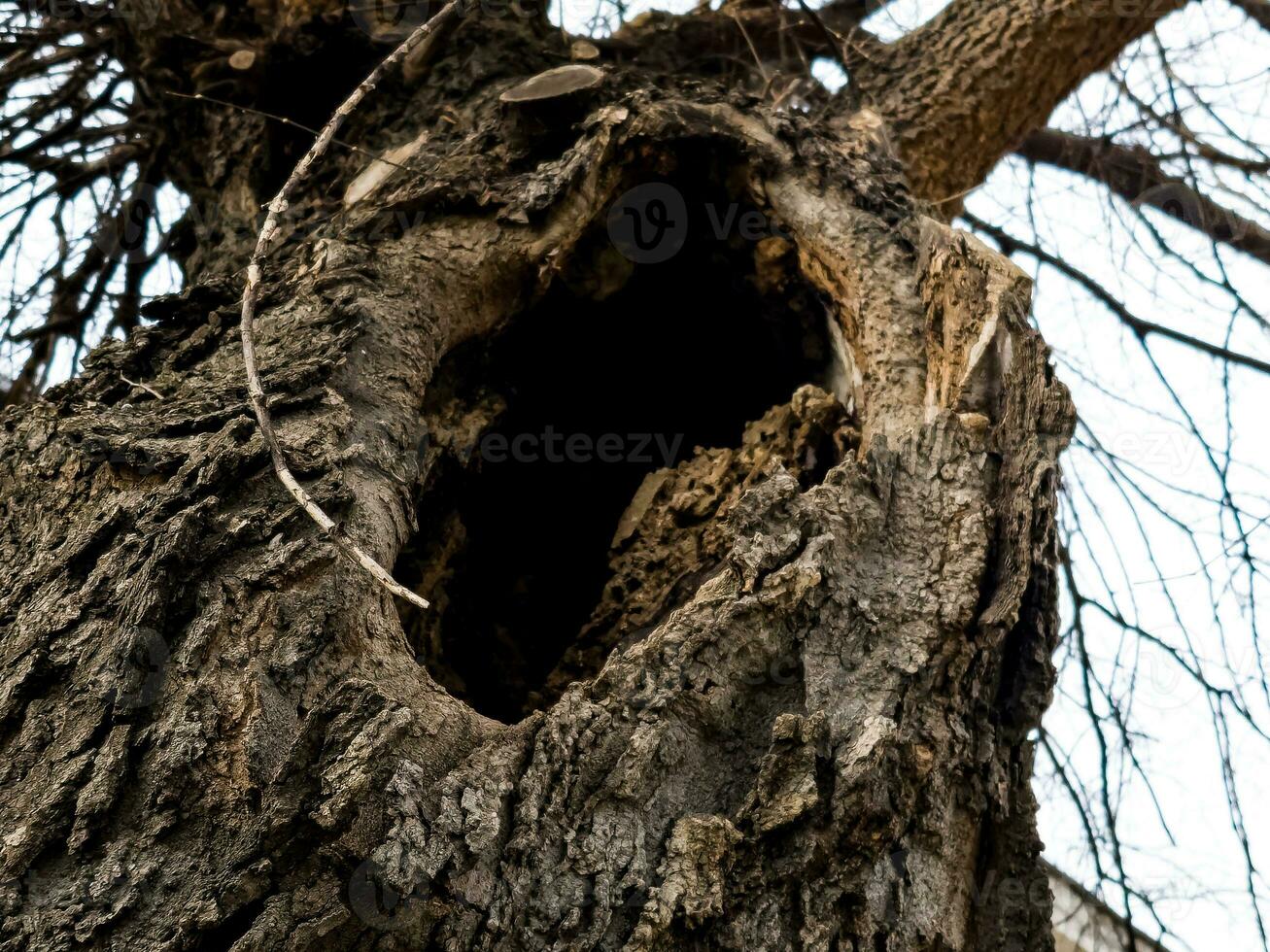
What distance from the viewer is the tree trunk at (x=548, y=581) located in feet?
3.80

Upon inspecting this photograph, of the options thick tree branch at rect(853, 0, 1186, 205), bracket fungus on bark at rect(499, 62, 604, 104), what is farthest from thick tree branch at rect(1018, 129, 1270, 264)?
bracket fungus on bark at rect(499, 62, 604, 104)

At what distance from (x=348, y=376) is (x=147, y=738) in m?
0.67

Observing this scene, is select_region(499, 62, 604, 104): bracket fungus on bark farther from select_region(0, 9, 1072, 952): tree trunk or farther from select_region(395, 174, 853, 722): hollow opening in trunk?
select_region(395, 174, 853, 722): hollow opening in trunk

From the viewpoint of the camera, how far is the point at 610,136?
2.11 meters

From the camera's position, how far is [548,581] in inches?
90.8

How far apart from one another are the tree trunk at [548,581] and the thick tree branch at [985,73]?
1.82 feet

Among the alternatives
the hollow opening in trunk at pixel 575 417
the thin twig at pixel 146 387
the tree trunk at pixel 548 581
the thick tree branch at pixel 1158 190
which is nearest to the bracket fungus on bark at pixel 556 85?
the tree trunk at pixel 548 581

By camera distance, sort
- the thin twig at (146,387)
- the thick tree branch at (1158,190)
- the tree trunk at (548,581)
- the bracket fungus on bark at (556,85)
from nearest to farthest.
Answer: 1. the tree trunk at (548,581)
2. the thin twig at (146,387)
3. the bracket fungus on bark at (556,85)
4. the thick tree branch at (1158,190)

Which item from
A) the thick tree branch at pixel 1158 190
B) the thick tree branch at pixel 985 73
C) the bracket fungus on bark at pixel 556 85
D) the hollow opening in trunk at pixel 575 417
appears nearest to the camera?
the hollow opening in trunk at pixel 575 417

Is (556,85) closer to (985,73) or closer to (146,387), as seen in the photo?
(146,387)

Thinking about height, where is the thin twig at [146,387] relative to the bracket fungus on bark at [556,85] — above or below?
below

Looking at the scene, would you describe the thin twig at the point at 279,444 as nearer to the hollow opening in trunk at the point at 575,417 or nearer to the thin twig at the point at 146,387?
the thin twig at the point at 146,387

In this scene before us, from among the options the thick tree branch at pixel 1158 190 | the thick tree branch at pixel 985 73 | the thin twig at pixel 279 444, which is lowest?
the thin twig at pixel 279 444

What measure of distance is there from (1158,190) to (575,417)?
6.54 feet
